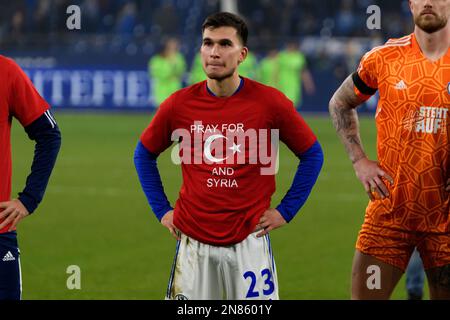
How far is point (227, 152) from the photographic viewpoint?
5.21 m

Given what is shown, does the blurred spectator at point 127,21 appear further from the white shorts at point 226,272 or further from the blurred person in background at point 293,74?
the white shorts at point 226,272

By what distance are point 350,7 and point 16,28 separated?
10057 mm

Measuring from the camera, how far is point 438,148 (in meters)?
5.22

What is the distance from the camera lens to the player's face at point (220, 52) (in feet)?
16.9

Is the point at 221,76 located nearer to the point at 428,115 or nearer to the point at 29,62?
the point at 428,115

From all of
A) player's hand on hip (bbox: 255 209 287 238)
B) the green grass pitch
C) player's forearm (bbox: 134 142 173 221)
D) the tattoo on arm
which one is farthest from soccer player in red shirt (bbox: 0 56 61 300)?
the green grass pitch

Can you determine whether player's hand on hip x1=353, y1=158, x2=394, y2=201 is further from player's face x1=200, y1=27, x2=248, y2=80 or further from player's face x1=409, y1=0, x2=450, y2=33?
player's face x1=200, y1=27, x2=248, y2=80

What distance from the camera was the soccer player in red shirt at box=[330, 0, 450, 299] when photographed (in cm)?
520

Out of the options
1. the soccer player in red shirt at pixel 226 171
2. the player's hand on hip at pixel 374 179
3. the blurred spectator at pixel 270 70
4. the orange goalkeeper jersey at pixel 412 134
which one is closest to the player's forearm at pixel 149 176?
the soccer player in red shirt at pixel 226 171

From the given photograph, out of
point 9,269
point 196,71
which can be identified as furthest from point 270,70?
point 9,269

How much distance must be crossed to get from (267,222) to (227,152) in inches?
17.0

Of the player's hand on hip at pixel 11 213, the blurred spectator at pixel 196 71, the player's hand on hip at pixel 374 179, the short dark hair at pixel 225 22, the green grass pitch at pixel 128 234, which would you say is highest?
the blurred spectator at pixel 196 71

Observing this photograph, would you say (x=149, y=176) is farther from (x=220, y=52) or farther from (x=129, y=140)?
(x=129, y=140)
